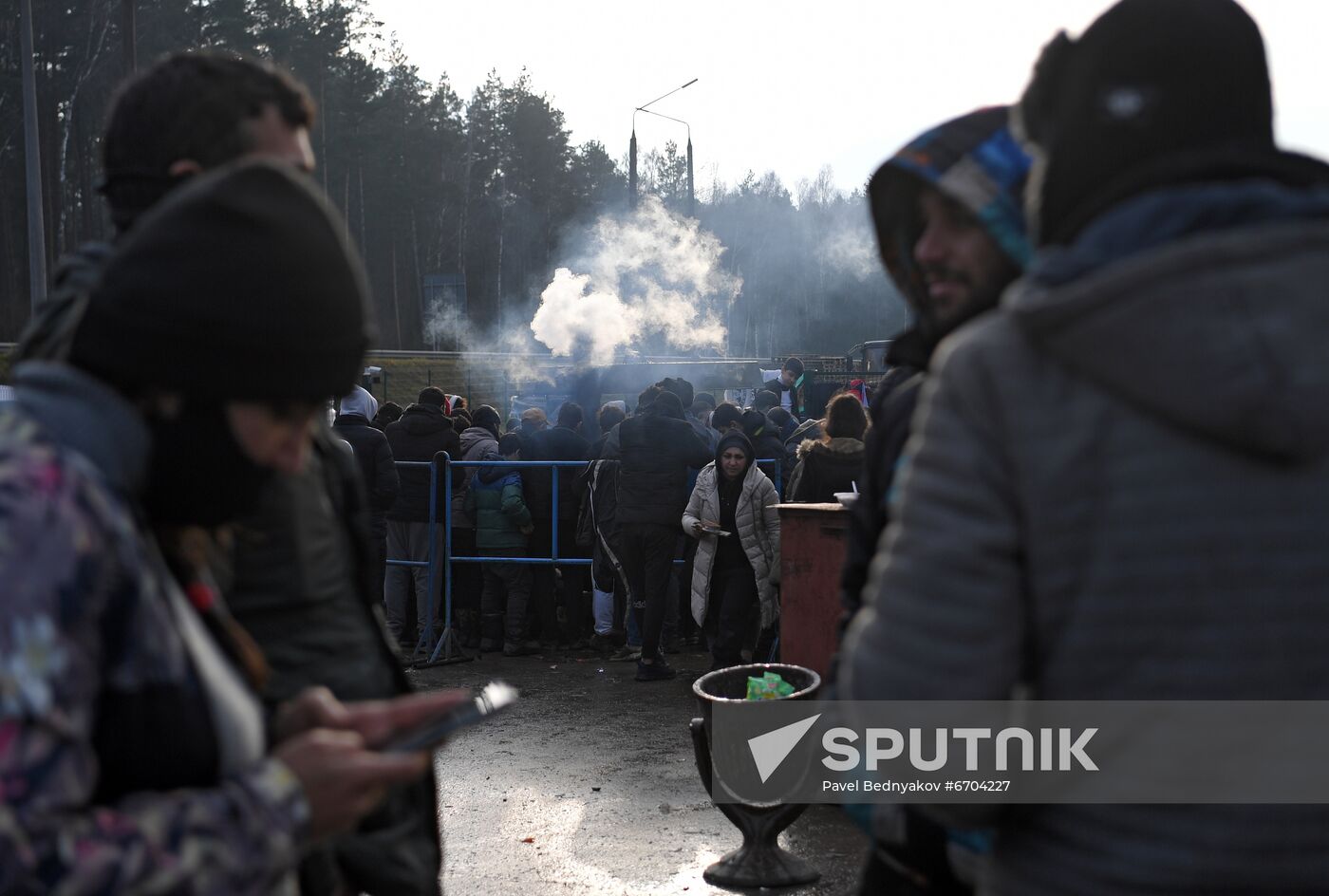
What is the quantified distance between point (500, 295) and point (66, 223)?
19.4m

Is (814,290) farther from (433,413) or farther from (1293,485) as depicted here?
(1293,485)

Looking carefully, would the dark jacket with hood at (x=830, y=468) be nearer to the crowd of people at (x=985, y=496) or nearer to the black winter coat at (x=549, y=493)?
the black winter coat at (x=549, y=493)

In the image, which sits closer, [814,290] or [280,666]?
[280,666]

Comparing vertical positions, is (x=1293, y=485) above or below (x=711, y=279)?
below

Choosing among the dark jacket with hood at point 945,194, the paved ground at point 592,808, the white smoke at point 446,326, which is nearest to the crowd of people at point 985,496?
the dark jacket with hood at point 945,194

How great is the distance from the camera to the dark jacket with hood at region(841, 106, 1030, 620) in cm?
203

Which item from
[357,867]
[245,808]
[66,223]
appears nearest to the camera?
[245,808]

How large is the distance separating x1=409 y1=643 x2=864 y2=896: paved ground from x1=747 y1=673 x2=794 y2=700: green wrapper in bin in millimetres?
892

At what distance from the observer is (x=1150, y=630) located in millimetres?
1285

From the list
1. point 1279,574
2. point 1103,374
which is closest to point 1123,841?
point 1279,574

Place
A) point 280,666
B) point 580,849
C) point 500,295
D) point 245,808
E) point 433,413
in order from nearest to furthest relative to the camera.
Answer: point 245,808
point 280,666
point 580,849
point 433,413
point 500,295

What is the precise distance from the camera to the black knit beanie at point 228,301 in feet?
4.20

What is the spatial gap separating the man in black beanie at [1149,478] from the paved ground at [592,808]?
13.2 feet

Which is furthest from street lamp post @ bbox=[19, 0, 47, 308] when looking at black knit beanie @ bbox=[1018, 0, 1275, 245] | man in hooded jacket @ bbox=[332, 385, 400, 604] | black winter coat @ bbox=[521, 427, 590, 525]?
black knit beanie @ bbox=[1018, 0, 1275, 245]
